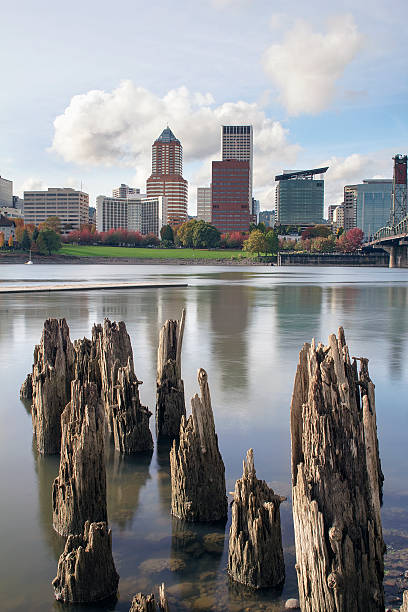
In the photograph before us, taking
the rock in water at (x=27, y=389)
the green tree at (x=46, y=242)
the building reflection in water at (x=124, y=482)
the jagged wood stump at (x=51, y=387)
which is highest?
the green tree at (x=46, y=242)

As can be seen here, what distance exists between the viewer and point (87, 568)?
6.17 metres

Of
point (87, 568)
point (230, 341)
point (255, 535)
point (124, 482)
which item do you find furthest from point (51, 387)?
point (230, 341)

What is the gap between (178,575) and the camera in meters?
6.61

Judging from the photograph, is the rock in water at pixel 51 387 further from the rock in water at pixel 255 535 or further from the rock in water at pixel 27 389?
the rock in water at pixel 255 535

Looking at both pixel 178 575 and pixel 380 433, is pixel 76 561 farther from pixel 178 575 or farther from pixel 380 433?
pixel 380 433

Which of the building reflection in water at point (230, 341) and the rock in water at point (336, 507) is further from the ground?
the rock in water at point (336, 507)

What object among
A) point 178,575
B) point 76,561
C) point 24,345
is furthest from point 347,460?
point 24,345

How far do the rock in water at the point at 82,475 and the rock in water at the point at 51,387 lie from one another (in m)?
2.94

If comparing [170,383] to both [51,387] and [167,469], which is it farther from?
[51,387]

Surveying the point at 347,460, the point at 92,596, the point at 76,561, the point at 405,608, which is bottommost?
the point at 92,596

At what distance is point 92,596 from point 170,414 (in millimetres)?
5045

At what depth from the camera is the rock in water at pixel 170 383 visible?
11055mm

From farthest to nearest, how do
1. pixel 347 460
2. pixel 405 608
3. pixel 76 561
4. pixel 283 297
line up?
pixel 283 297 < pixel 76 561 < pixel 347 460 < pixel 405 608

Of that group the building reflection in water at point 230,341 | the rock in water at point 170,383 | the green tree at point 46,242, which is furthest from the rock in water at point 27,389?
the green tree at point 46,242
